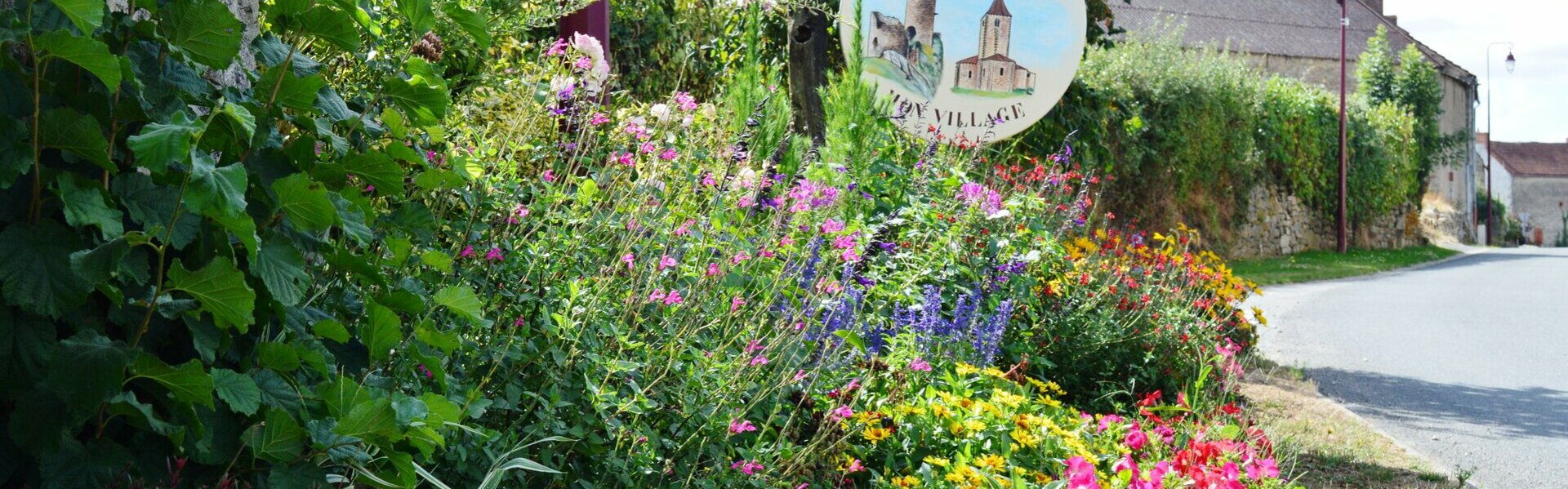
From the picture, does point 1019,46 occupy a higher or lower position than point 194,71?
higher

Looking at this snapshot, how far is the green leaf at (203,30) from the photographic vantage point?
158 centimetres

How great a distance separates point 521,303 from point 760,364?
1.92 ft

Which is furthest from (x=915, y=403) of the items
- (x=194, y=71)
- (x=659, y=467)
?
(x=194, y=71)

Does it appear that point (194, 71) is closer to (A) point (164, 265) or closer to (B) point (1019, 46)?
(A) point (164, 265)

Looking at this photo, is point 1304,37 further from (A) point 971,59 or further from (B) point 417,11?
(B) point 417,11

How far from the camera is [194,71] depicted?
1.68 metres

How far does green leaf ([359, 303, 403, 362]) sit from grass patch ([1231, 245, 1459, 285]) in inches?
555

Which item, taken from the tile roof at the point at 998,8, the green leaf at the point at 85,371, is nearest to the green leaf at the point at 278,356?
the green leaf at the point at 85,371

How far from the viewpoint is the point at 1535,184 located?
65875mm

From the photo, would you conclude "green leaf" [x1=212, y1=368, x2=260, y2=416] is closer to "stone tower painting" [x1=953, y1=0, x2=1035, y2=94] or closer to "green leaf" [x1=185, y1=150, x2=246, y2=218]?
"green leaf" [x1=185, y1=150, x2=246, y2=218]

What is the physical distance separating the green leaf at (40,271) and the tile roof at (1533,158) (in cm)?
7374

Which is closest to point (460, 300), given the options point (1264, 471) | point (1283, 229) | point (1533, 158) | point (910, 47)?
point (1264, 471)

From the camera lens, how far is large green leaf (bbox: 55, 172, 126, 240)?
1388 millimetres

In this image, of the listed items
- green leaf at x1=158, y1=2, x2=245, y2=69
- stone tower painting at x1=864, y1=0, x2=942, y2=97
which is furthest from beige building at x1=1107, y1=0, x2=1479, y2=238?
green leaf at x1=158, y1=2, x2=245, y2=69
